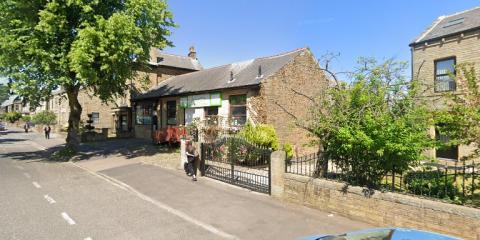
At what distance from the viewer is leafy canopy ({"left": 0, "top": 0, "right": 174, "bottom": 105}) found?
1591cm

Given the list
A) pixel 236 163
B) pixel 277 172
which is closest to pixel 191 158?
pixel 236 163

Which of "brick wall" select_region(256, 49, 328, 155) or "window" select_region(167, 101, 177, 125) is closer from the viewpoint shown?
"brick wall" select_region(256, 49, 328, 155)

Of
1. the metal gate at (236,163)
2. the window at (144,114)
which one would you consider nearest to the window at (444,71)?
the metal gate at (236,163)

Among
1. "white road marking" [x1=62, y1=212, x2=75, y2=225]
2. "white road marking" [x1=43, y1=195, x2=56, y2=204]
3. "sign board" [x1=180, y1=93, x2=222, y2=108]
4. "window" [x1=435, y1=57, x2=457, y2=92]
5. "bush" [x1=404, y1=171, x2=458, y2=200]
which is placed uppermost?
"window" [x1=435, y1=57, x2=457, y2=92]

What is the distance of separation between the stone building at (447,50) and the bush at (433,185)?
30.3 ft

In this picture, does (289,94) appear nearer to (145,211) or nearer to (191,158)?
(191,158)

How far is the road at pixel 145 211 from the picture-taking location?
6.91 metres

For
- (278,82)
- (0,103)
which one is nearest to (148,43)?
(278,82)

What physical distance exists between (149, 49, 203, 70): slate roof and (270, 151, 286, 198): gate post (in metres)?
25.6

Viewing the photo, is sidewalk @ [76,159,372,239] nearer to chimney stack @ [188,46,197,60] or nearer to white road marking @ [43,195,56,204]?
white road marking @ [43,195,56,204]

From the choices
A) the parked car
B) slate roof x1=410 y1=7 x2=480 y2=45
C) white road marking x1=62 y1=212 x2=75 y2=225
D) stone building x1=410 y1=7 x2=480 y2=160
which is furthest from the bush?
slate roof x1=410 y1=7 x2=480 y2=45

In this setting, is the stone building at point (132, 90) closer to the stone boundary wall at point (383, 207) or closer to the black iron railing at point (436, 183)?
the stone boundary wall at point (383, 207)

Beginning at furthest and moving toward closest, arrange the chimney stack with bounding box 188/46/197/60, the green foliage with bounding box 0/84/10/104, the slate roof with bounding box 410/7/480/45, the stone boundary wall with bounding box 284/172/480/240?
the chimney stack with bounding box 188/46/197/60
the green foliage with bounding box 0/84/10/104
the slate roof with bounding box 410/7/480/45
the stone boundary wall with bounding box 284/172/480/240

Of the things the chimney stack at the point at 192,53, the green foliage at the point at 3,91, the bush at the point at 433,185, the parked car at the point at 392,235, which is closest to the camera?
the parked car at the point at 392,235
